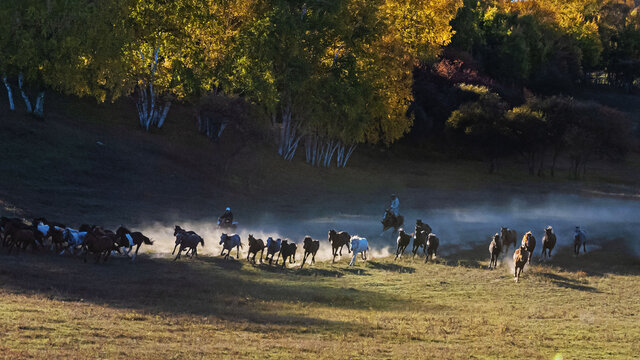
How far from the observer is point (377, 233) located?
43344mm

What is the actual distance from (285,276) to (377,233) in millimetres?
14707

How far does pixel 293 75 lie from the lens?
6950cm

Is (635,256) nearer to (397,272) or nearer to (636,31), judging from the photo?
(397,272)

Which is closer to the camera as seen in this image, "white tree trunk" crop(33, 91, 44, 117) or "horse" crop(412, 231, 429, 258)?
"horse" crop(412, 231, 429, 258)

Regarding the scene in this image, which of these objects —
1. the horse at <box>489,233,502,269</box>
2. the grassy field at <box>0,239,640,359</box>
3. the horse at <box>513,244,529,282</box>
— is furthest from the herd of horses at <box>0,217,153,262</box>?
the horse at <box>513,244,529,282</box>

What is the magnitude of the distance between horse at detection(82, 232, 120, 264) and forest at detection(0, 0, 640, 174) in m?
32.8

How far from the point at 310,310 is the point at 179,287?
4580mm

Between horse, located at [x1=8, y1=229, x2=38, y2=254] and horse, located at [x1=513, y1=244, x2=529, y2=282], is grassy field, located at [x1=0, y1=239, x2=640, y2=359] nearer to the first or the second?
horse, located at [x1=513, y1=244, x2=529, y2=282]

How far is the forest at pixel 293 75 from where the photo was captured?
59219 millimetres

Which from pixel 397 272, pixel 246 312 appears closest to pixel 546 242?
pixel 397 272

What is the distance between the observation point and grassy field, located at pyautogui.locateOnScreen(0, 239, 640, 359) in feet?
56.5

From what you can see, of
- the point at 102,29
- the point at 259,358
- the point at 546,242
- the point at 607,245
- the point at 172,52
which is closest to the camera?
the point at 259,358

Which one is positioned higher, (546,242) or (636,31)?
(636,31)

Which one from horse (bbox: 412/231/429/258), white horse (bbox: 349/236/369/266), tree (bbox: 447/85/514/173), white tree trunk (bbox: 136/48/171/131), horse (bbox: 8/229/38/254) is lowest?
horse (bbox: 8/229/38/254)
